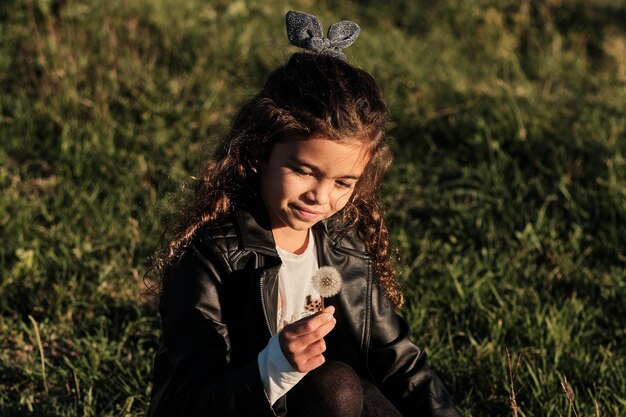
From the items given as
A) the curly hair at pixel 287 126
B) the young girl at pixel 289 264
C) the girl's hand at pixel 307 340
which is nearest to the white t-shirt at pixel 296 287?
the young girl at pixel 289 264

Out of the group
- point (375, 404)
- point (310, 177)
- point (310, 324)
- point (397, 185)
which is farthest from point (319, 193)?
point (397, 185)

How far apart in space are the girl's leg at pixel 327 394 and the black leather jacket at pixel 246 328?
0.19ft

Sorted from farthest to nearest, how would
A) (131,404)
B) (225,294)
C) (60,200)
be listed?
(60,200)
(131,404)
(225,294)

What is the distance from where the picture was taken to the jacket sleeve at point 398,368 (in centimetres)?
247

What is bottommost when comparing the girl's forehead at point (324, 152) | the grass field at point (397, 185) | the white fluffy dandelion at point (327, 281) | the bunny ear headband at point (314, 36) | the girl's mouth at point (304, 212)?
the grass field at point (397, 185)

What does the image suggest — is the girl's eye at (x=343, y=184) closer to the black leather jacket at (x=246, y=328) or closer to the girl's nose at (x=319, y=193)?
the girl's nose at (x=319, y=193)

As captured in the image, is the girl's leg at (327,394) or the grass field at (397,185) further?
the grass field at (397,185)

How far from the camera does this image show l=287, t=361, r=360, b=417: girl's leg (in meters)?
2.08

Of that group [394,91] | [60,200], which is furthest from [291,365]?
[394,91]

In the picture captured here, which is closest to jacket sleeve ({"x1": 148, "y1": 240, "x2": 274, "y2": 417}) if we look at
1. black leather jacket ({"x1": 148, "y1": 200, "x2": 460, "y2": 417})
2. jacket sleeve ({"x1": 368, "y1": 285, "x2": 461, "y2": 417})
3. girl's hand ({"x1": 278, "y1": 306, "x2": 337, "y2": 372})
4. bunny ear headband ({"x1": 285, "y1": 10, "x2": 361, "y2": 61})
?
black leather jacket ({"x1": 148, "y1": 200, "x2": 460, "y2": 417})

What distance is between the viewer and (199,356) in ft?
6.87

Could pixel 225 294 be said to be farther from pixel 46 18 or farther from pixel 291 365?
pixel 46 18

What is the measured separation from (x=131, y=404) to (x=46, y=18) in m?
2.88

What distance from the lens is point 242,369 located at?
6.56 feet
